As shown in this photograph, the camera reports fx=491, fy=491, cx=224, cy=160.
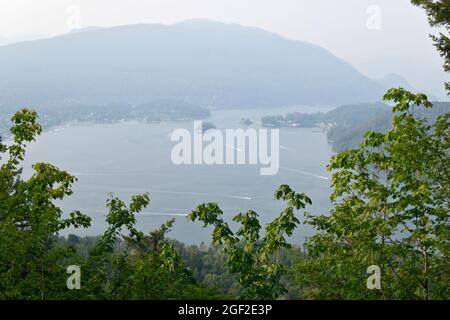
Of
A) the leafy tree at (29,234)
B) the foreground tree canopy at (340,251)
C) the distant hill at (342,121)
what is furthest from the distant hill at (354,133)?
the leafy tree at (29,234)

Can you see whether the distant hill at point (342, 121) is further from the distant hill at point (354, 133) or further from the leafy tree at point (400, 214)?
the leafy tree at point (400, 214)

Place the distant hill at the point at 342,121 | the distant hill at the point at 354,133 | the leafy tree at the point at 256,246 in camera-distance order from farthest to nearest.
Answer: the distant hill at the point at 342,121 → the distant hill at the point at 354,133 → the leafy tree at the point at 256,246

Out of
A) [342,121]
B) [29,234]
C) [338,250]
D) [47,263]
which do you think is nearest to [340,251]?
[338,250]

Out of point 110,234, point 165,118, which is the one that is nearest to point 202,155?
point 165,118

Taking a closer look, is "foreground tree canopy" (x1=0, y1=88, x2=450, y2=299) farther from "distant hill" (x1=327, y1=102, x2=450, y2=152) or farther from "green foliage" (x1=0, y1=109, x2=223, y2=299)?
"distant hill" (x1=327, y1=102, x2=450, y2=152)

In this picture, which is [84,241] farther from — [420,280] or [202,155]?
[202,155]

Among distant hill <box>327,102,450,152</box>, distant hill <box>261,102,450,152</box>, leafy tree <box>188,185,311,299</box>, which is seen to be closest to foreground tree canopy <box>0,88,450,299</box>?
leafy tree <box>188,185,311,299</box>

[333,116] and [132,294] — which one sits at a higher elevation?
[333,116]
